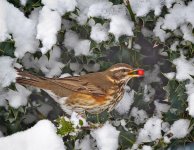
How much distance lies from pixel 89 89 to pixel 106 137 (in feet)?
1.66

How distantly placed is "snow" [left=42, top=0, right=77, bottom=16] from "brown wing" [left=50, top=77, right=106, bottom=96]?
45 centimetres

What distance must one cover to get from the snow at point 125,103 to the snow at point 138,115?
5cm

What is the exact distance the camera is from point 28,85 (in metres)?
3.97

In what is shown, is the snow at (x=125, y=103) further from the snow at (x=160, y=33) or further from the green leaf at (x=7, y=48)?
the green leaf at (x=7, y=48)

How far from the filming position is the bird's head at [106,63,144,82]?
4.00 metres

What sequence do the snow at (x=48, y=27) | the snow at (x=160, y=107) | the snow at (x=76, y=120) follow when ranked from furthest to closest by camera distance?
the snow at (x=160, y=107) < the snow at (x=48, y=27) < the snow at (x=76, y=120)

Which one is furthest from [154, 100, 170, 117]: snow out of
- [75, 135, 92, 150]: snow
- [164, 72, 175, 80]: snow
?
[75, 135, 92, 150]: snow

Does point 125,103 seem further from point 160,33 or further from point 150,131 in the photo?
point 160,33

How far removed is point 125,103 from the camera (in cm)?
416

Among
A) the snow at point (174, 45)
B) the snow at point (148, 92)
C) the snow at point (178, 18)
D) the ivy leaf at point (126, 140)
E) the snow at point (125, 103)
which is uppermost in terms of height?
the snow at point (178, 18)

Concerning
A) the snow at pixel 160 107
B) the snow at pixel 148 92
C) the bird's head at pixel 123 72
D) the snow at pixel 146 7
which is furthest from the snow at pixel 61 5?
the snow at pixel 160 107

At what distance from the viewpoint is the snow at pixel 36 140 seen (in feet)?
11.7

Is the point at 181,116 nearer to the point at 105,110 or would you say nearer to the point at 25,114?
the point at 105,110

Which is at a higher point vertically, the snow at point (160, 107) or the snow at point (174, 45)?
the snow at point (174, 45)
